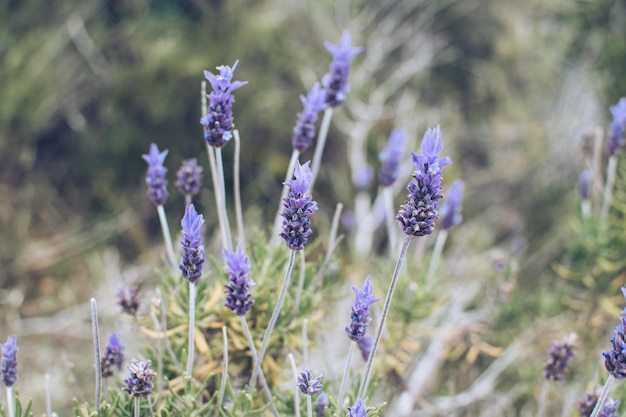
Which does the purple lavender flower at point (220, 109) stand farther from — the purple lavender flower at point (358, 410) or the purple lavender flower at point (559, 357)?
the purple lavender flower at point (559, 357)

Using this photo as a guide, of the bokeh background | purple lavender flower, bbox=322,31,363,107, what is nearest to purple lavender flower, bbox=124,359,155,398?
purple lavender flower, bbox=322,31,363,107

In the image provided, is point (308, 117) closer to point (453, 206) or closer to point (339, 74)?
point (339, 74)

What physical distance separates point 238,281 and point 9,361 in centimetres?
41

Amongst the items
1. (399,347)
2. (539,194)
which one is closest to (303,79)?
(539,194)

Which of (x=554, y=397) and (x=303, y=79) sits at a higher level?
(x=303, y=79)

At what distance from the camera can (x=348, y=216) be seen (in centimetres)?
316

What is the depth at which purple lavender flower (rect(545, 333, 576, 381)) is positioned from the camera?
4.18ft

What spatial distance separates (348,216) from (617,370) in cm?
221

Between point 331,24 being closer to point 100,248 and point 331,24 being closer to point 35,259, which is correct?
point 100,248

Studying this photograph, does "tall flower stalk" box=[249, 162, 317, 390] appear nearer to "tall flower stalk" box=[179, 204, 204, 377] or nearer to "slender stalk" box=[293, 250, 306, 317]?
"tall flower stalk" box=[179, 204, 204, 377]

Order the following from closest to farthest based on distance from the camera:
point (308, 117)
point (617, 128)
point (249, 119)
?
1. point (308, 117)
2. point (617, 128)
3. point (249, 119)

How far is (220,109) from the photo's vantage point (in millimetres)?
1118

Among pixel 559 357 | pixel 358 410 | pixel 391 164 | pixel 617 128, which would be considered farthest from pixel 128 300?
pixel 617 128

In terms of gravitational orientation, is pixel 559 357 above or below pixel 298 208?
below
